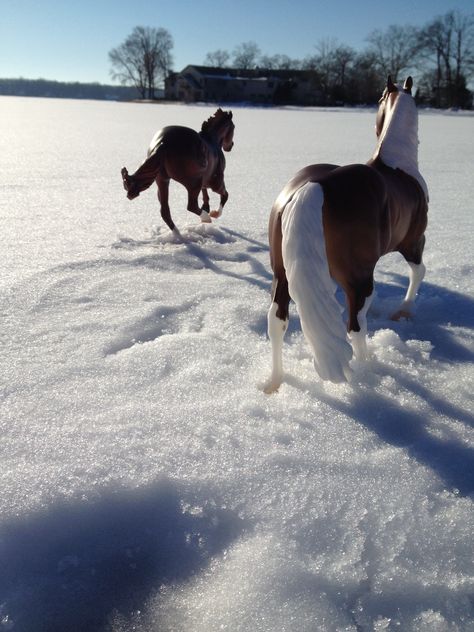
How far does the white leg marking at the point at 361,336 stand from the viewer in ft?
5.93

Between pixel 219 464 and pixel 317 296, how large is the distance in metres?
0.55

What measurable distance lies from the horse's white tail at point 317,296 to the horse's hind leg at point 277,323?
0.71 ft

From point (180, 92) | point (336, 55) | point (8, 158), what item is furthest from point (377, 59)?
point (8, 158)

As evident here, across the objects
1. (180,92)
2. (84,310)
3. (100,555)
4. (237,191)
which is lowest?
(100,555)

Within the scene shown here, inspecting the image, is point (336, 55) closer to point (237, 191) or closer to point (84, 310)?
point (237, 191)

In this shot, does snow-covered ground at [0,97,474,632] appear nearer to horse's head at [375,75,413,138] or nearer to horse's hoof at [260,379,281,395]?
horse's hoof at [260,379,281,395]

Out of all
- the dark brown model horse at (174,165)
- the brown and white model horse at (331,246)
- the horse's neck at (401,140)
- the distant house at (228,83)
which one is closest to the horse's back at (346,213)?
the brown and white model horse at (331,246)

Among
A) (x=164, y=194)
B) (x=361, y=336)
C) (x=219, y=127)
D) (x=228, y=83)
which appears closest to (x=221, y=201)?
(x=219, y=127)

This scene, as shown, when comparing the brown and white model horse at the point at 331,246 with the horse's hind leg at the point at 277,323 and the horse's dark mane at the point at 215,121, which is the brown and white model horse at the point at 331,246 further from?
the horse's dark mane at the point at 215,121

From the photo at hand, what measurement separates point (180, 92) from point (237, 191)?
4633 centimetres

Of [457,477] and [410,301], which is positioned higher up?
[410,301]

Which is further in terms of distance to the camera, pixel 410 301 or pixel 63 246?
pixel 63 246

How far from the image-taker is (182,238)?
3.79m

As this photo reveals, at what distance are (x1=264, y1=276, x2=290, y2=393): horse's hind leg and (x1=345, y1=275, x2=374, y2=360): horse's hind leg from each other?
0.72ft
